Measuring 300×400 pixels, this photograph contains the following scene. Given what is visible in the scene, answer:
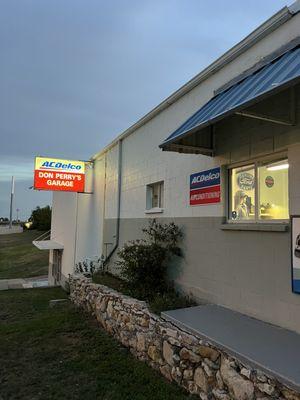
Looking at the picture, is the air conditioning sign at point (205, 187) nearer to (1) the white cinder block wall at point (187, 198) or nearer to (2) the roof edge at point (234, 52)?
(1) the white cinder block wall at point (187, 198)

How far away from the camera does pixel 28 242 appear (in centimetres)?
4747

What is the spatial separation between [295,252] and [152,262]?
3.61m

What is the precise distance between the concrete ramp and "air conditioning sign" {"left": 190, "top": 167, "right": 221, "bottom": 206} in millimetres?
1959

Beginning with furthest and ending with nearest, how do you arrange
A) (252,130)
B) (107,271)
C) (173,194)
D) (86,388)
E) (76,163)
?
(76,163), (107,271), (173,194), (252,130), (86,388)

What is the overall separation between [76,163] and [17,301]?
230 inches

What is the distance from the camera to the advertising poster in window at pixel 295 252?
4785 mm

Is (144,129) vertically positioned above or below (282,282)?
above

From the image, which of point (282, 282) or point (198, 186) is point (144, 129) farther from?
point (282, 282)

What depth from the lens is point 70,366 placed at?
5.73m

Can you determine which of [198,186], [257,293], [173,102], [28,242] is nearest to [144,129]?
[173,102]

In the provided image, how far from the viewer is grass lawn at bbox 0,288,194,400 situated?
4.82 meters

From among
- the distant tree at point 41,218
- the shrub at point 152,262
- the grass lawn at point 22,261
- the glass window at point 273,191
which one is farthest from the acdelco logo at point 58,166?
the distant tree at point 41,218

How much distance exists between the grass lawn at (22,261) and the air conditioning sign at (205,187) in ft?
73.6

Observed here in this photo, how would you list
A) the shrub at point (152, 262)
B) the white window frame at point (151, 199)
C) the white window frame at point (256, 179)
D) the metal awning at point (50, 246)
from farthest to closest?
1. the metal awning at point (50, 246)
2. the white window frame at point (151, 199)
3. the shrub at point (152, 262)
4. the white window frame at point (256, 179)
